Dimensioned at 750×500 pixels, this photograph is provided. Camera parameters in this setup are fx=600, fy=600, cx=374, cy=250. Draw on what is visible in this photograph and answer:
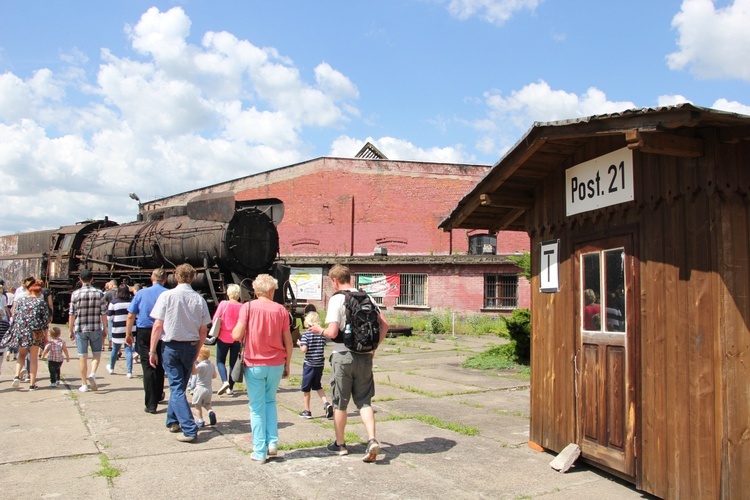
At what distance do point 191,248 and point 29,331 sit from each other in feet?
21.9

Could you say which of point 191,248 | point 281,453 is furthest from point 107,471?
point 191,248

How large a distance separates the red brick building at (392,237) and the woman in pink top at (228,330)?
63.2 ft

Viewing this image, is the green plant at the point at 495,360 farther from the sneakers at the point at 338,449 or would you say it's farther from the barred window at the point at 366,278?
the barred window at the point at 366,278

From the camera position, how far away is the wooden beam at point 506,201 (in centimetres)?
654

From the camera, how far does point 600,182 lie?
539cm

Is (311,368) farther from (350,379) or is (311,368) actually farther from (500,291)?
(500,291)

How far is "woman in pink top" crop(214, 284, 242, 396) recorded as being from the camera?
Result: 8.39 m

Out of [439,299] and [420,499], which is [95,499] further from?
[439,299]

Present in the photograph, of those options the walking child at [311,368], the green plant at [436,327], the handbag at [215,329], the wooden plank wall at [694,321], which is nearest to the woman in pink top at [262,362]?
the walking child at [311,368]

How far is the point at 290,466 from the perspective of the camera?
5.44 m

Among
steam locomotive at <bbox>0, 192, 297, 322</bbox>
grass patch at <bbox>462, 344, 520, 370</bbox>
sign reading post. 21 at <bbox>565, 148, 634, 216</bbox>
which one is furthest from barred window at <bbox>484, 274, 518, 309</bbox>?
sign reading post. 21 at <bbox>565, 148, 634, 216</bbox>

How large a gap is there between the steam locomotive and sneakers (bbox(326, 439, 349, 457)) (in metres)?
8.87

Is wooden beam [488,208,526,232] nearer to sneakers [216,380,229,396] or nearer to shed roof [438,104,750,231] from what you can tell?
shed roof [438,104,750,231]

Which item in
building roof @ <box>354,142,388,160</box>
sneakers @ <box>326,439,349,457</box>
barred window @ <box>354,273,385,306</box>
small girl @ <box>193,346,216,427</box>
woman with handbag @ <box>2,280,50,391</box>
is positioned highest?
building roof @ <box>354,142,388,160</box>
